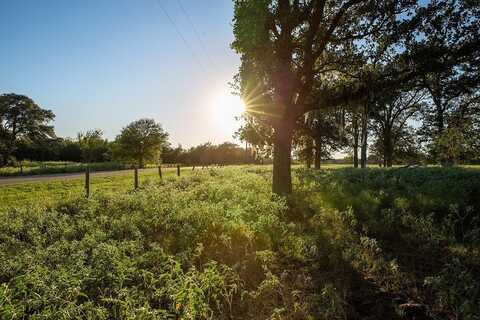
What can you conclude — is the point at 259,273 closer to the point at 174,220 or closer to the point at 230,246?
the point at 230,246

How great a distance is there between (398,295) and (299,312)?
5.92 ft

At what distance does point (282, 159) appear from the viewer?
13.5m

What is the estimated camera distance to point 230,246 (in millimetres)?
6844

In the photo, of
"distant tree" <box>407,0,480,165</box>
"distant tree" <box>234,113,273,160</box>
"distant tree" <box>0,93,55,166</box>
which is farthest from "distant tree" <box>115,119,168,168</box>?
"distant tree" <box>407,0,480,165</box>

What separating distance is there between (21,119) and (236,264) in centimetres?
6583

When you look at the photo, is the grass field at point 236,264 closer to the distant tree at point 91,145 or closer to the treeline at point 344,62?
the treeline at point 344,62

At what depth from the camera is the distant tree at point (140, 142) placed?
221 ft

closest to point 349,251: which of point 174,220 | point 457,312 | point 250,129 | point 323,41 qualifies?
point 457,312

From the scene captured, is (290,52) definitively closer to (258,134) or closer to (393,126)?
(258,134)

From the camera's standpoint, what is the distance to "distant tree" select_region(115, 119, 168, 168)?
221ft

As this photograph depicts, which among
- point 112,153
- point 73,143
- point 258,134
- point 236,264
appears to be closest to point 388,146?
point 258,134

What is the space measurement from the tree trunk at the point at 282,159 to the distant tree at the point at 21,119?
55976 mm

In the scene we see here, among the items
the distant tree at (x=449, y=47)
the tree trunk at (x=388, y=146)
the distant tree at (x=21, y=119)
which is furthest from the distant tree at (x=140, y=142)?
the distant tree at (x=449, y=47)

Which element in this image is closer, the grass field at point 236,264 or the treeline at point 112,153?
the grass field at point 236,264
